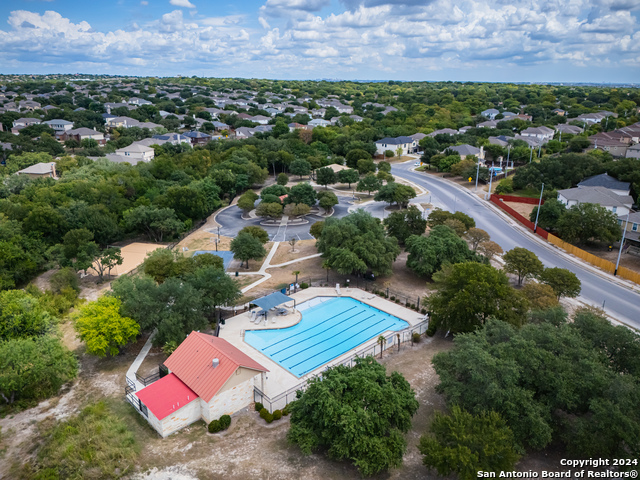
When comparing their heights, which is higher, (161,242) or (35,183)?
(35,183)

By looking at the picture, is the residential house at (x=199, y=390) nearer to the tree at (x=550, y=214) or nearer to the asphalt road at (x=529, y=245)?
the asphalt road at (x=529, y=245)

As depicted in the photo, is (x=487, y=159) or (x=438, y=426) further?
(x=487, y=159)

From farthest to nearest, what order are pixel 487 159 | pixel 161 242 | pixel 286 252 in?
pixel 487 159 → pixel 161 242 → pixel 286 252

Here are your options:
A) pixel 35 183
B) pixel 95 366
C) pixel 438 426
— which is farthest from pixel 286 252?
pixel 35 183

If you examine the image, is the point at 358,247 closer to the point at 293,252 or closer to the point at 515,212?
the point at 293,252

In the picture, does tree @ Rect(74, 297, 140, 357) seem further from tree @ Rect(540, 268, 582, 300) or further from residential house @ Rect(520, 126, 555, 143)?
residential house @ Rect(520, 126, 555, 143)

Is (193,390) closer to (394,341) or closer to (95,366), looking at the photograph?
(95,366)

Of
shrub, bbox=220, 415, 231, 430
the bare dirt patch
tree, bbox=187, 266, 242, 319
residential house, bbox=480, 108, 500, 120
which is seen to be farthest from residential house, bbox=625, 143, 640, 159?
shrub, bbox=220, 415, 231, 430
